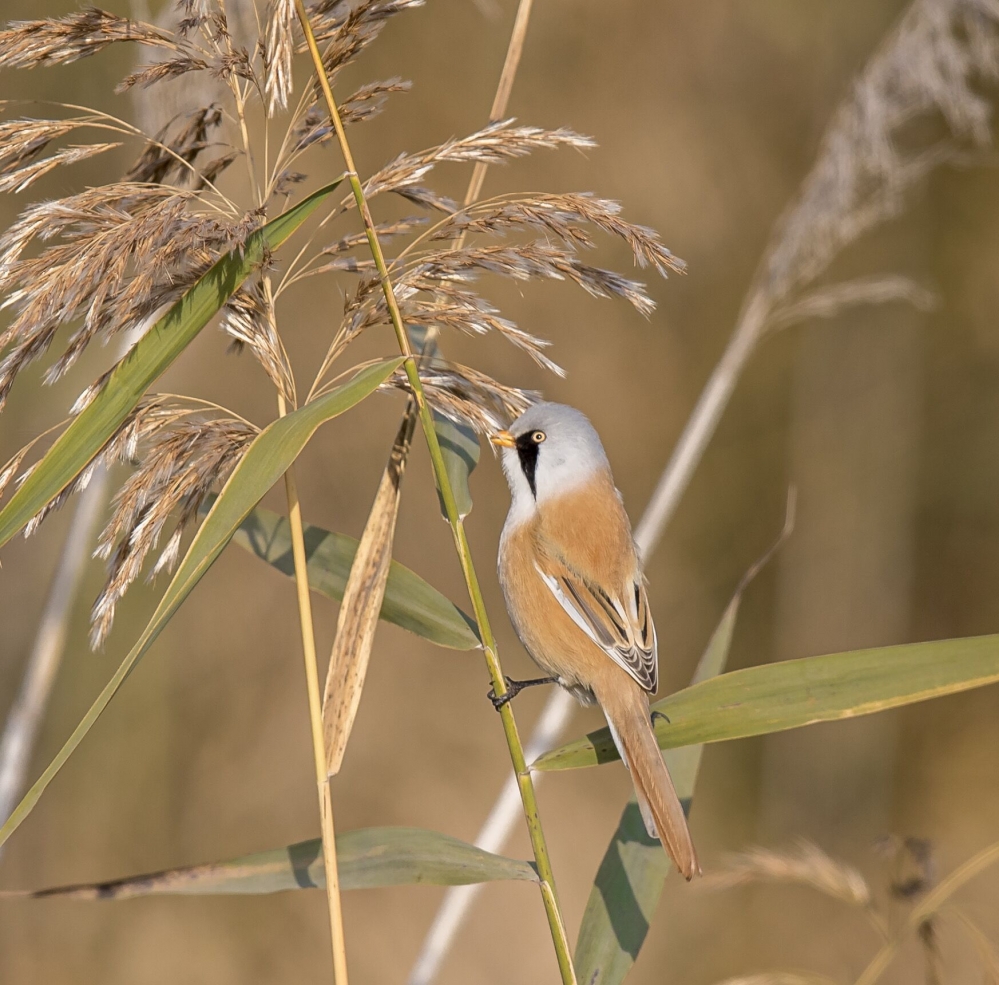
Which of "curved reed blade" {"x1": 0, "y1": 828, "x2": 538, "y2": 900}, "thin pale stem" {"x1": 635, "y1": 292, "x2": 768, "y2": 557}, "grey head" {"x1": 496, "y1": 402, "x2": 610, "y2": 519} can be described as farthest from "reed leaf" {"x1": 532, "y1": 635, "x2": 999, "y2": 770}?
"thin pale stem" {"x1": 635, "y1": 292, "x2": 768, "y2": 557}

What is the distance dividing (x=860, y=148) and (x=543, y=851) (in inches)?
93.3

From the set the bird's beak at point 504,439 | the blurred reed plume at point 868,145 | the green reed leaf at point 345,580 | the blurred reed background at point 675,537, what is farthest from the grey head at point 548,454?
the blurred reed background at point 675,537

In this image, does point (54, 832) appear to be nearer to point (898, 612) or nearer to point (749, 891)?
point (749, 891)

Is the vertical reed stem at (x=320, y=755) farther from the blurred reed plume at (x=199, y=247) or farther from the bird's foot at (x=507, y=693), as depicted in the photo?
the bird's foot at (x=507, y=693)

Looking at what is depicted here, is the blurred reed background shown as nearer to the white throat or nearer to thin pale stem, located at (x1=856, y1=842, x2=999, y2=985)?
the white throat

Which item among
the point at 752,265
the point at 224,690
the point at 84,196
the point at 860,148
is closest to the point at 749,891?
the point at 224,690

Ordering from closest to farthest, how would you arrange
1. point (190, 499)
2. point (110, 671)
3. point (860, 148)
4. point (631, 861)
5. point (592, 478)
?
1. point (190, 499)
2. point (631, 861)
3. point (592, 478)
4. point (860, 148)
5. point (110, 671)

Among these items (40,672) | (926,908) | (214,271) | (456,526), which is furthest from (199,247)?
(926,908)

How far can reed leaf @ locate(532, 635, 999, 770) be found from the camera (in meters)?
1.29

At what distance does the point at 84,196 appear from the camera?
137cm

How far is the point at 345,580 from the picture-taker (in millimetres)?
1695

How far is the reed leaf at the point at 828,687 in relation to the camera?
129 cm

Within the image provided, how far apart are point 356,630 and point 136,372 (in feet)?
1.59

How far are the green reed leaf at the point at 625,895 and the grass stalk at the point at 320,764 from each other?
361mm
